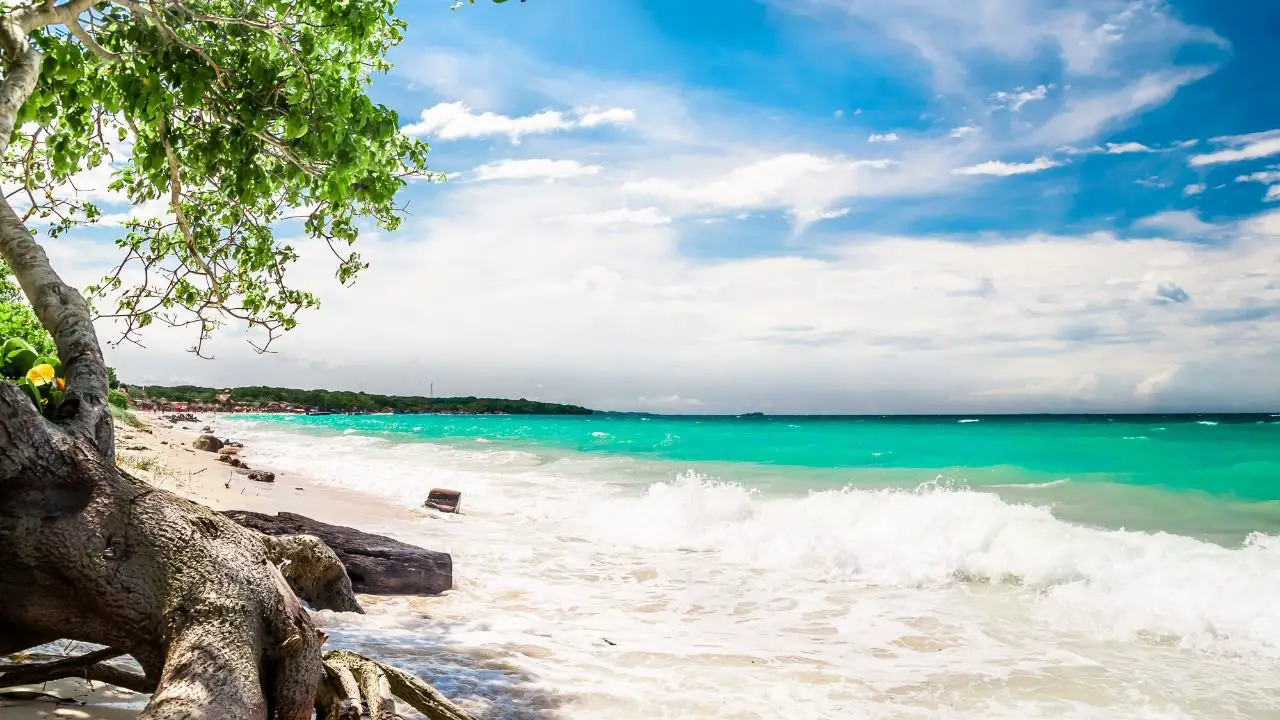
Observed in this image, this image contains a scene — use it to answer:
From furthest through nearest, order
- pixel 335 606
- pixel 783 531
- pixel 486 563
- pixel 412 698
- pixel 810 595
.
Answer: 1. pixel 783 531
2. pixel 486 563
3. pixel 810 595
4. pixel 335 606
5. pixel 412 698

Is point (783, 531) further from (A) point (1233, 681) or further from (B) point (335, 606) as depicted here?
(B) point (335, 606)

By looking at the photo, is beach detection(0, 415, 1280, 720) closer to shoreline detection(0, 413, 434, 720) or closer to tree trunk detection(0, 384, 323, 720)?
shoreline detection(0, 413, 434, 720)

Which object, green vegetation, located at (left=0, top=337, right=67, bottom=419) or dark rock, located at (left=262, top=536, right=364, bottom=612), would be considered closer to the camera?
green vegetation, located at (left=0, top=337, right=67, bottom=419)

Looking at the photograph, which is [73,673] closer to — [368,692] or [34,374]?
[368,692]

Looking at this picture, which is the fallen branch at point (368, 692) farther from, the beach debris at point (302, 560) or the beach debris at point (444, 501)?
the beach debris at point (444, 501)

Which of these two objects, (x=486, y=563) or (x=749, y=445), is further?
(x=749, y=445)

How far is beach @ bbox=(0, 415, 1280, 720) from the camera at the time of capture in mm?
6148

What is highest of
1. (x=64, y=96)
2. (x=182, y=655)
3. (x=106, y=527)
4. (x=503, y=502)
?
(x=64, y=96)

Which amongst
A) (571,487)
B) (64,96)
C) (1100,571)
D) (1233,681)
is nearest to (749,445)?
(571,487)

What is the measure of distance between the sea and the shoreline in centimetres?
130

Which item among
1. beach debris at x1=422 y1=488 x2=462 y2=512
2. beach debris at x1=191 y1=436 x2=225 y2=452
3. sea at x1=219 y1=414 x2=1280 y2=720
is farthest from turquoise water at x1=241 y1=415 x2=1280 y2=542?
beach debris at x1=191 y1=436 x2=225 y2=452

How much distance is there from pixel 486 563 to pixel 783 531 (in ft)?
17.3

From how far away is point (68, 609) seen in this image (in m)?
2.93

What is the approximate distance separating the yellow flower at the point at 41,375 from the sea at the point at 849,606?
2.99 m
